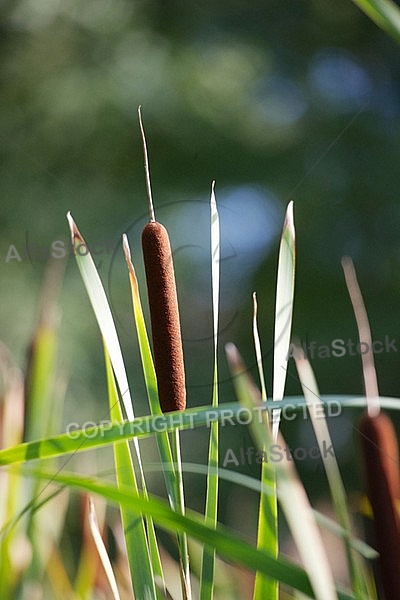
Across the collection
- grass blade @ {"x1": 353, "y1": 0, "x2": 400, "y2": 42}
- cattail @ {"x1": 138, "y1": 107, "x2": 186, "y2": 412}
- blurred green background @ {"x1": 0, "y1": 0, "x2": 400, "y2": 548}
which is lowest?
cattail @ {"x1": 138, "y1": 107, "x2": 186, "y2": 412}

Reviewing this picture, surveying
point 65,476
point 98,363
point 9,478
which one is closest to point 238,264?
point 98,363

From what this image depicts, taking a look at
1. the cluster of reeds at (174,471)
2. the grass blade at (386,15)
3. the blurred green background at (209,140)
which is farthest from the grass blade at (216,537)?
the blurred green background at (209,140)

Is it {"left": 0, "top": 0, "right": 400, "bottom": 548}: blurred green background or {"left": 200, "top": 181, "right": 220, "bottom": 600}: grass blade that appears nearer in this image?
{"left": 200, "top": 181, "right": 220, "bottom": 600}: grass blade

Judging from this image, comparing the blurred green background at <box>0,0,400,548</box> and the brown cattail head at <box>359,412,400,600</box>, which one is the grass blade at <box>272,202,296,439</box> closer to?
the brown cattail head at <box>359,412,400,600</box>

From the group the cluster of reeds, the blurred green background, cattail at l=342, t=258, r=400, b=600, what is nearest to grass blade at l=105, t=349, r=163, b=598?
the cluster of reeds

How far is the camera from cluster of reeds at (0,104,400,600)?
17 centimetres

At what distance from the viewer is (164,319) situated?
0.27m

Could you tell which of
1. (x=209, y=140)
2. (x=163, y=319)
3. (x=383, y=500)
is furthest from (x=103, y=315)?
(x=209, y=140)

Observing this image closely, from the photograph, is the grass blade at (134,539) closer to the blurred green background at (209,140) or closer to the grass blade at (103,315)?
the grass blade at (103,315)

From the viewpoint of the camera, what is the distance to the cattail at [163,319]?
26 centimetres

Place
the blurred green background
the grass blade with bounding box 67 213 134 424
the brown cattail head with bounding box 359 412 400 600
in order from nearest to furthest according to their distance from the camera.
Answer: the brown cattail head with bounding box 359 412 400 600, the grass blade with bounding box 67 213 134 424, the blurred green background

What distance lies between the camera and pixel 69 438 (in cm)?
19

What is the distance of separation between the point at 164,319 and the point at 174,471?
54mm

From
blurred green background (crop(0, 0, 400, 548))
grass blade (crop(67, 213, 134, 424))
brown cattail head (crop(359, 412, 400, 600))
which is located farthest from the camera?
blurred green background (crop(0, 0, 400, 548))
